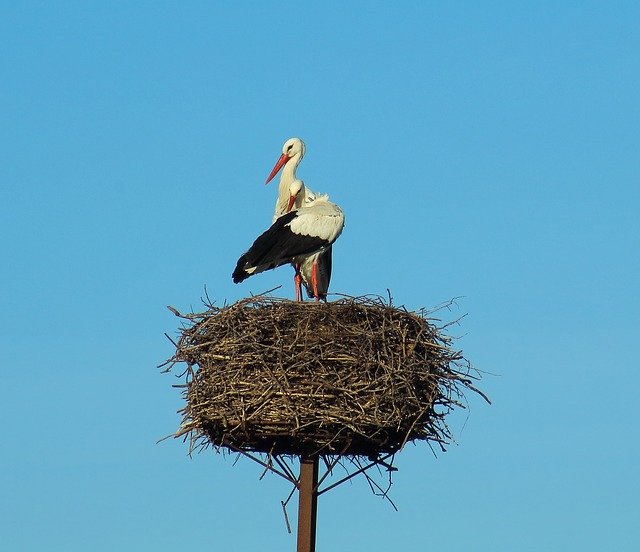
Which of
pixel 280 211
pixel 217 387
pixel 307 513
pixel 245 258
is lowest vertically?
pixel 307 513

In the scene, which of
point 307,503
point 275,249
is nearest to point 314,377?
point 307,503

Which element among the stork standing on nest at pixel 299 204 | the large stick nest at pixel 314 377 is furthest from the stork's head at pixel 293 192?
the large stick nest at pixel 314 377

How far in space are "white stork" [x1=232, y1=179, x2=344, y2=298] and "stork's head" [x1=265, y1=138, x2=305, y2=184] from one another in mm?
810

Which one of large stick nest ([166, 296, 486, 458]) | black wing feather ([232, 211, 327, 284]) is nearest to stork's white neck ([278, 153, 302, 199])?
black wing feather ([232, 211, 327, 284])

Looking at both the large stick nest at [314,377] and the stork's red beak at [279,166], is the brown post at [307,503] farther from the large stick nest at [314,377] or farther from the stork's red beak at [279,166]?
the stork's red beak at [279,166]

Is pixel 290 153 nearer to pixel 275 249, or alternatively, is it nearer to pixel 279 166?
pixel 279 166

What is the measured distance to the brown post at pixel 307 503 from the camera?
440 inches

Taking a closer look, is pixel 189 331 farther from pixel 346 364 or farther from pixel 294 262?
pixel 294 262

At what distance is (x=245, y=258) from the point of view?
43.9 ft

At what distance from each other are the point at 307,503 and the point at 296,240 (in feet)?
10.4

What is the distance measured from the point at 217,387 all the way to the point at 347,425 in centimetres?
106

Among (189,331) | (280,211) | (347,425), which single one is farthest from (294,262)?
(347,425)

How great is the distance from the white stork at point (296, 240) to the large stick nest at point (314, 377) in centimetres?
177

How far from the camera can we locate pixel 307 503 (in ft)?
37.0
